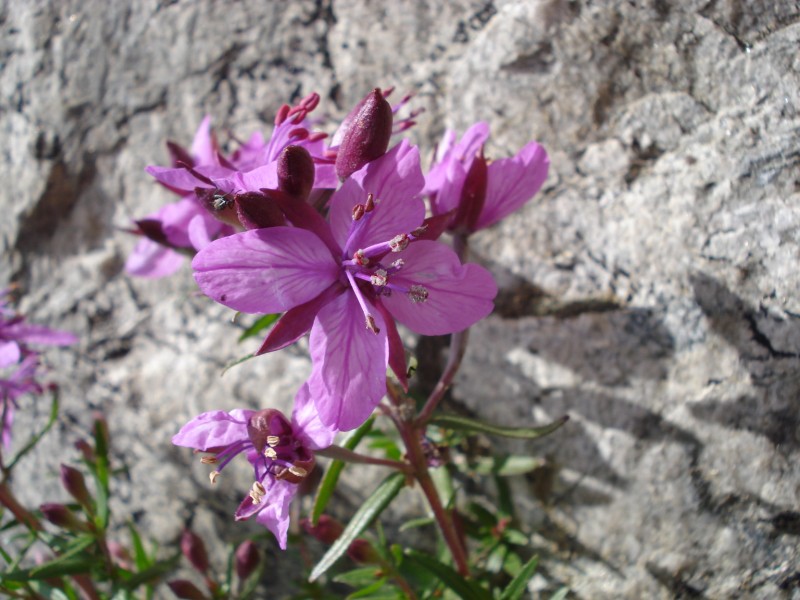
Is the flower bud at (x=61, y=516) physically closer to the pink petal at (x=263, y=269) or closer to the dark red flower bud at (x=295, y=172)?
the pink petal at (x=263, y=269)

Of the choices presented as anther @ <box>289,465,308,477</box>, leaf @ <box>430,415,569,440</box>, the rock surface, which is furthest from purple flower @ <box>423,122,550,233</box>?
anther @ <box>289,465,308,477</box>

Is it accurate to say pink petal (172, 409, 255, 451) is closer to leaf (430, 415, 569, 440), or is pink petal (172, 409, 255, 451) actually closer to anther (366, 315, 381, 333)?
anther (366, 315, 381, 333)

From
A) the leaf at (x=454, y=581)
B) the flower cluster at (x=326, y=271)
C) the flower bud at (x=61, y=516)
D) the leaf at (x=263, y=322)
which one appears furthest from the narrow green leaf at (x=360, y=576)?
the flower bud at (x=61, y=516)

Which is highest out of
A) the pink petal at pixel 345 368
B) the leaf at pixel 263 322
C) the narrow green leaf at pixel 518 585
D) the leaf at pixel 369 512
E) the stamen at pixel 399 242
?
the stamen at pixel 399 242

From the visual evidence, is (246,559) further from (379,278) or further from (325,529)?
(379,278)

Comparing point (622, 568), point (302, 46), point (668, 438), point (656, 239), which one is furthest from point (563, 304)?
point (302, 46)

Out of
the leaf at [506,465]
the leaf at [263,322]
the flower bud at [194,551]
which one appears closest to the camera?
the leaf at [263,322]
